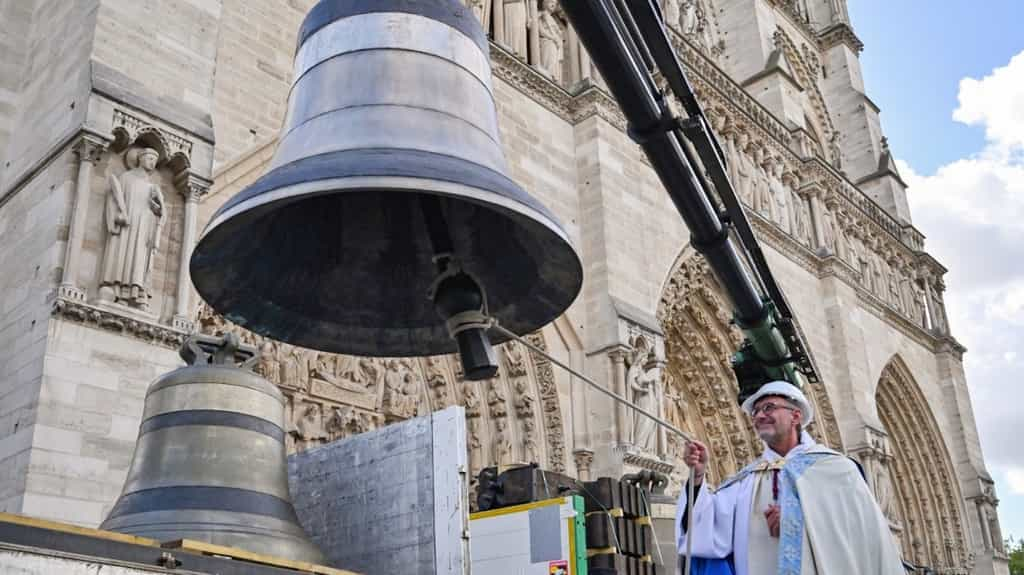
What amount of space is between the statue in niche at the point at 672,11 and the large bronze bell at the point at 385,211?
49.1ft

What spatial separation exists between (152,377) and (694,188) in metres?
4.01

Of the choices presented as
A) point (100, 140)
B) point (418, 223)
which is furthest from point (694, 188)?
point (100, 140)

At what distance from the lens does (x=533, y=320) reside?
9.82 feet

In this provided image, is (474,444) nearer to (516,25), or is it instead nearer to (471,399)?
(471,399)

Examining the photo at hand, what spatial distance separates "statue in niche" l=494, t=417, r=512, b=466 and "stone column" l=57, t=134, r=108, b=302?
191 inches

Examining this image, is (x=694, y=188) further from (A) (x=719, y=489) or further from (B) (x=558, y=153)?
(B) (x=558, y=153)

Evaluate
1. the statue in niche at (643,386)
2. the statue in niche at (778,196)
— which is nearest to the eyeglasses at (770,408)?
the statue in niche at (643,386)

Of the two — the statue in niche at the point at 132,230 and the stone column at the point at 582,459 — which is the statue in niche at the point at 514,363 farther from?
the statue in niche at the point at 132,230

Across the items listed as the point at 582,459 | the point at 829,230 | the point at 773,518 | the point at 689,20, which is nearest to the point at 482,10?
the point at 582,459

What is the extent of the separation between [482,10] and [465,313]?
998 cm

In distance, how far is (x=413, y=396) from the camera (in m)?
9.05

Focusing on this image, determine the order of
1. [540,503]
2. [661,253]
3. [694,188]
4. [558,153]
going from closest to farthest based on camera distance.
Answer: [694,188] → [540,503] → [558,153] → [661,253]

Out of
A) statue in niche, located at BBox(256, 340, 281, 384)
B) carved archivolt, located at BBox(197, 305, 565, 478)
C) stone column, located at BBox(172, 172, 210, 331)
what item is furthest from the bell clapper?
statue in niche, located at BBox(256, 340, 281, 384)

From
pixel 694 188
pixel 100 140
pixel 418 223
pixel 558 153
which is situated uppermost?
pixel 558 153
